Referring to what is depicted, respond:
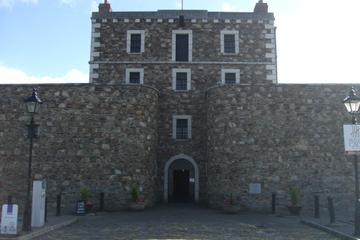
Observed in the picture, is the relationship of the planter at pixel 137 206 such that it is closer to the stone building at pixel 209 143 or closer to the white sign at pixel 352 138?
the stone building at pixel 209 143

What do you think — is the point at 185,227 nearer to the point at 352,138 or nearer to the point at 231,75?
the point at 352,138

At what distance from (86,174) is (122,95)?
4.08 m

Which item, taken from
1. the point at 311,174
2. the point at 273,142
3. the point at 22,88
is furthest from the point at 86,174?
the point at 311,174

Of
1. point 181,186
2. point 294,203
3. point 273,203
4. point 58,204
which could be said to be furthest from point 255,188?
point 58,204

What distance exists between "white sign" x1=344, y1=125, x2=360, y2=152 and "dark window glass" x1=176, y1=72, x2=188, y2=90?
12831 millimetres

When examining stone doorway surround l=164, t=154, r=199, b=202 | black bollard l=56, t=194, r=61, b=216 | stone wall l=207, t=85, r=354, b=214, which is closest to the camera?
black bollard l=56, t=194, r=61, b=216

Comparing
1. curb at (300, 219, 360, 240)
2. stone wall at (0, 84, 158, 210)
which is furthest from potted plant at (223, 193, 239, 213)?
stone wall at (0, 84, 158, 210)

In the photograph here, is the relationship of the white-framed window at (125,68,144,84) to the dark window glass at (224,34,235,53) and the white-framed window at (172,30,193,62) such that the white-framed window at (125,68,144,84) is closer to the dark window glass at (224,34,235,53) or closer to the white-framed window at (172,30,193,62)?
the white-framed window at (172,30,193,62)

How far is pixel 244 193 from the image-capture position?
19.4m

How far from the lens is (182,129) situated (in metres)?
23.6

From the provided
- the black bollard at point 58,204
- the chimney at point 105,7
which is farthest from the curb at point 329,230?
the chimney at point 105,7

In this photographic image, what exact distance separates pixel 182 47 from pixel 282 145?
8.86 m

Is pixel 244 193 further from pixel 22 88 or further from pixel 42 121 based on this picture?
pixel 22 88

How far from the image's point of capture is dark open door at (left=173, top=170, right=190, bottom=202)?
23.8 m
